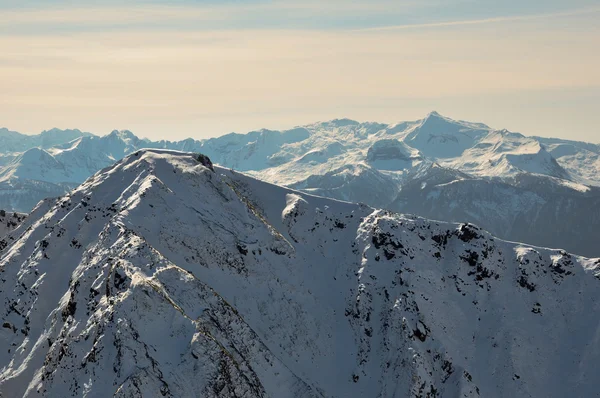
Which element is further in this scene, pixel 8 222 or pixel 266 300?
pixel 8 222

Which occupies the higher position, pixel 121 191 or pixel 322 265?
pixel 121 191

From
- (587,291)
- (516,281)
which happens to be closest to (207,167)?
(516,281)

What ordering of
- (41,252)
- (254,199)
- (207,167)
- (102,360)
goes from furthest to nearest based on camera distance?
(254,199) < (207,167) < (41,252) < (102,360)

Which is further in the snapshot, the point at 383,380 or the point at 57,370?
the point at 383,380

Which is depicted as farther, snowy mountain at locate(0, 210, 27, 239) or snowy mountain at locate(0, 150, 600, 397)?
snowy mountain at locate(0, 210, 27, 239)

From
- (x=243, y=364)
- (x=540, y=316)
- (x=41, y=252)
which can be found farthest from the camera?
(x=540, y=316)

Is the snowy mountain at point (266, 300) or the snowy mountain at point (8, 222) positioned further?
the snowy mountain at point (8, 222)

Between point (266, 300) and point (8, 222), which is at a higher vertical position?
point (8, 222)

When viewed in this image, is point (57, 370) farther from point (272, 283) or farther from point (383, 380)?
point (383, 380)
